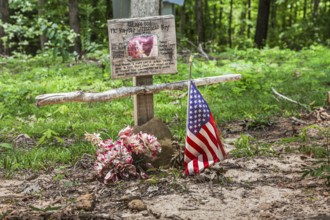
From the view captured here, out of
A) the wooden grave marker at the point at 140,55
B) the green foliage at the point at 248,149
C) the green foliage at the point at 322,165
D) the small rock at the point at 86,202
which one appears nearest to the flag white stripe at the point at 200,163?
the green foliage at the point at 248,149

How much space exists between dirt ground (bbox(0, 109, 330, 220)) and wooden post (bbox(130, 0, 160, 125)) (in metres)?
0.79

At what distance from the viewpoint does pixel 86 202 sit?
4.17 meters

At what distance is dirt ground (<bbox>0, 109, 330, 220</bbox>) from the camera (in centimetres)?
398

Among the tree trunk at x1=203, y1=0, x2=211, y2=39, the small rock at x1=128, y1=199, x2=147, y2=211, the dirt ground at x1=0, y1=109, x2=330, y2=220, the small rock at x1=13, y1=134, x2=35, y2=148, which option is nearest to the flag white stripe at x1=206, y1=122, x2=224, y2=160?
the dirt ground at x1=0, y1=109, x2=330, y2=220

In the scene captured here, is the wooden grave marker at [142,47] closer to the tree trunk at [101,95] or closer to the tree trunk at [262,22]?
the tree trunk at [101,95]

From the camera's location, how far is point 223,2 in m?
31.1

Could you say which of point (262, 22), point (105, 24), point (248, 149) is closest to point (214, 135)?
point (248, 149)

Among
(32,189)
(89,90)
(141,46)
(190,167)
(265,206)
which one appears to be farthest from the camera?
(89,90)

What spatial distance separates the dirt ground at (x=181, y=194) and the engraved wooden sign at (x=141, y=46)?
118 centimetres

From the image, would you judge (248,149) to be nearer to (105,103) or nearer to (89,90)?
(105,103)

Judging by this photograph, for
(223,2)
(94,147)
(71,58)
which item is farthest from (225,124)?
(223,2)

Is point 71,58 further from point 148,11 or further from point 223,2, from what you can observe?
point 223,2

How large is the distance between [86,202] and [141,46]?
199cm

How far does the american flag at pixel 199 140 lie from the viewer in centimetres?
508
